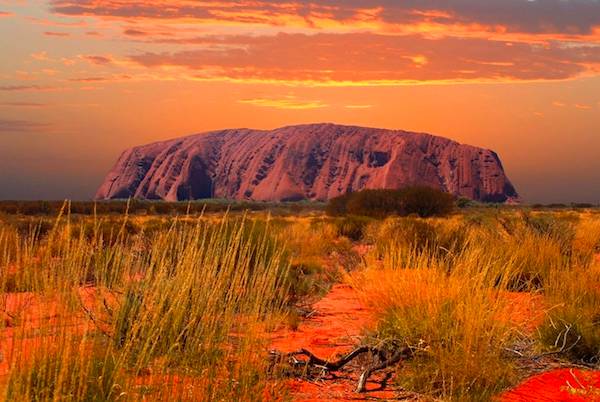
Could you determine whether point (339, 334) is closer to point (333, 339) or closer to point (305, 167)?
point (333, 339)

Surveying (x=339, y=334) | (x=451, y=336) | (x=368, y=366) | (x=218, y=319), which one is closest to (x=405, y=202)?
(x=339, y=334)

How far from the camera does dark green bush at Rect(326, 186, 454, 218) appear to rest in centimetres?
4047

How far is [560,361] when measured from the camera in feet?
22.7

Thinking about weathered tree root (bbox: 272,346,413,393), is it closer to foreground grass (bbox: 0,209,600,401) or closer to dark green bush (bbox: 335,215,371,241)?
foreground grass (bbox: 0,209,600,401)

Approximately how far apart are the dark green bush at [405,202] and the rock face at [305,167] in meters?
87.7

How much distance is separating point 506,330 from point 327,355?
1857 mm

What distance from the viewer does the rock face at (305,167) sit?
140m

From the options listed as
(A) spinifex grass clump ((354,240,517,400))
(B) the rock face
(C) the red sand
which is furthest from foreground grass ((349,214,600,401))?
(B) the rock face

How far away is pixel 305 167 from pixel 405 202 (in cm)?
10822

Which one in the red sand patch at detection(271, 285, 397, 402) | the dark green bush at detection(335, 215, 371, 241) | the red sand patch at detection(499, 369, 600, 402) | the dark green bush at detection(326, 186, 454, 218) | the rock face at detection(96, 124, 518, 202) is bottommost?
the rock face at detection(96, 124, 518, 202)

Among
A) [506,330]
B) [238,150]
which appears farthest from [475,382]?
[238,150]

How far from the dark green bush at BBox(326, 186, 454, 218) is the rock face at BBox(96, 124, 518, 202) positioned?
87.7 meters

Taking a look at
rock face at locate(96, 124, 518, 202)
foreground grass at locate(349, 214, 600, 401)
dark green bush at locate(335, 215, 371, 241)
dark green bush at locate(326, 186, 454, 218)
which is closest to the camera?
foreground grass at locate(349, 214, 600, 401)

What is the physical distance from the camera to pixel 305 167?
149 meters
